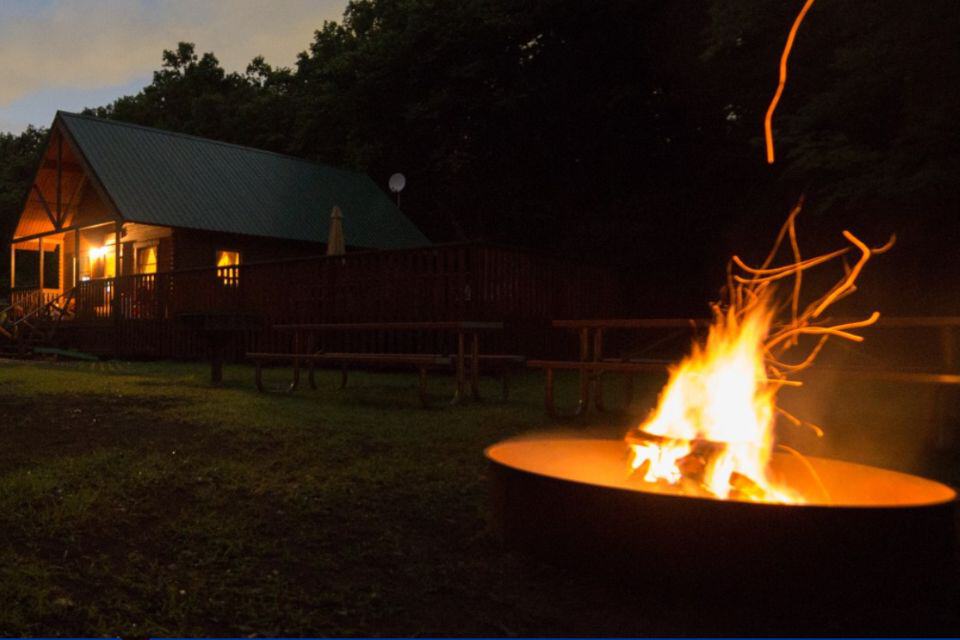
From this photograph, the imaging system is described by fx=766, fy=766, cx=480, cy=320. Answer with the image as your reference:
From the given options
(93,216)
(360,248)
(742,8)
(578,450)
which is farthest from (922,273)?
(93,216)

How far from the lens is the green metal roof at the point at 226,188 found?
20172 millimetres

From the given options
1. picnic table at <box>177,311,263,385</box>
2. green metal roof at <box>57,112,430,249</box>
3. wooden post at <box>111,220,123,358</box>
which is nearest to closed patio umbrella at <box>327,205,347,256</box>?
picnic table at <box>177,311,263,385</box>

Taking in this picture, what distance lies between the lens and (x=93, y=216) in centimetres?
2391

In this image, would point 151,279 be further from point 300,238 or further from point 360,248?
point 360,248

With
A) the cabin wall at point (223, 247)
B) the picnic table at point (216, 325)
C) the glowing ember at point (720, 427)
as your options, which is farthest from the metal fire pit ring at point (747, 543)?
the cabin wall at point (223, 247)

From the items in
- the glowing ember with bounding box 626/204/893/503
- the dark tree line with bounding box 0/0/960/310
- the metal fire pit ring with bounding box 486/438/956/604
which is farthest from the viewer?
the dark tree line with bounding box 0/0/960/310

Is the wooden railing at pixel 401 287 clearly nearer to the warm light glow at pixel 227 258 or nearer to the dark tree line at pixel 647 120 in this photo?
the warm light glow at pixel 227 258

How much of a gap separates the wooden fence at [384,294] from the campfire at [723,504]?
8.70 meters

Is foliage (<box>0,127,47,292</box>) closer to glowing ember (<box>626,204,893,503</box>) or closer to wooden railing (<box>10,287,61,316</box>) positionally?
wooden railing (<box>10,287,61,316</box>)

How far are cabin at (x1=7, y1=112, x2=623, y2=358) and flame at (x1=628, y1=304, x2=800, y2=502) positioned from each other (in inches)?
340

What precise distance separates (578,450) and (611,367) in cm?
266

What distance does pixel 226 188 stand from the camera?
22.5 metres

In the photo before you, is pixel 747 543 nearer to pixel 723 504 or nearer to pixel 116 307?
pixel 723 504

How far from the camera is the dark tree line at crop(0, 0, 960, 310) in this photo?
1071 cm
